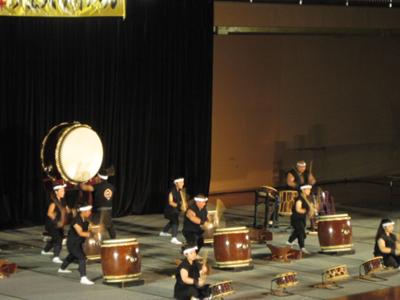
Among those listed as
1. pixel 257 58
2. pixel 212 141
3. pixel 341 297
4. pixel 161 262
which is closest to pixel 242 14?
pixel 257 58

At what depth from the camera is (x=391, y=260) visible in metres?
18.3

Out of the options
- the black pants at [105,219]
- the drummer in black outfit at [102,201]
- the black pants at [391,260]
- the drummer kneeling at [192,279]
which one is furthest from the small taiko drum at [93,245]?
the black pants at [391,260]

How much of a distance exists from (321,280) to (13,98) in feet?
25.4

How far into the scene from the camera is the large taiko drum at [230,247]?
58.6 ft

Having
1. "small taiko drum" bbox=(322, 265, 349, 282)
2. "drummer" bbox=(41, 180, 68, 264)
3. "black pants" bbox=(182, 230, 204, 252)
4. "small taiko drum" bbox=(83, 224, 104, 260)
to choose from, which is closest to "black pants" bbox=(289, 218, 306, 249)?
"black pants" bbox=(182, 230, 204, 252)

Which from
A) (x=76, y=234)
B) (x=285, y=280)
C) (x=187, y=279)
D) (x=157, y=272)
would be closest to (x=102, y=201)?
(x=157, y=272)

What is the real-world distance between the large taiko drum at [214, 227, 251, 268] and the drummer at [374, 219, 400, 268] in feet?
7.56

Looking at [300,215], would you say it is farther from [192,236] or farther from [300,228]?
[192,236]

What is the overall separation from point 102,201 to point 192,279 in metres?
4.82

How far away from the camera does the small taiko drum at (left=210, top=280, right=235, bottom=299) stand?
15.0m

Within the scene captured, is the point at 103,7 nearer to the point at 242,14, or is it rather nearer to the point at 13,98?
the point at 13,98

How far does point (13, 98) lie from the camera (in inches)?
845

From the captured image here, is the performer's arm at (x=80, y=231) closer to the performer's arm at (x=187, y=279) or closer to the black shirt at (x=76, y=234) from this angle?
the black shirt at (x=76, y=234)

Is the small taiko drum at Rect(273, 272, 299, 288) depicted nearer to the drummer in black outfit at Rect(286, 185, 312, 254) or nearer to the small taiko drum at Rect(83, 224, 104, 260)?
the drummer in black outfit at Rect(286, 185, 312, 254)
